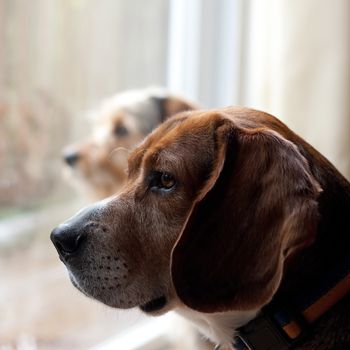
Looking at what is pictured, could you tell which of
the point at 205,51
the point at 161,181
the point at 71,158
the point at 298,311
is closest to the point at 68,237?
the point at 161,181

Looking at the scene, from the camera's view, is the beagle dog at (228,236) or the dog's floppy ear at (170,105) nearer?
the beagle dog at (228,236)

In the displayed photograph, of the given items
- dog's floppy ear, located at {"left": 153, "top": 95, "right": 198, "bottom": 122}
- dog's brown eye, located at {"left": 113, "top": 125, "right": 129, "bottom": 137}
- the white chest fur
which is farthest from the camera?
dog's brown eye, located at {"left": 113, "top": 125, "right": 129, "bottom": 137}

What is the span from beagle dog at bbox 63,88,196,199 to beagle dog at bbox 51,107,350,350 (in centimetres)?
87

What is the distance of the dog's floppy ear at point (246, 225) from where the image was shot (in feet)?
3.37

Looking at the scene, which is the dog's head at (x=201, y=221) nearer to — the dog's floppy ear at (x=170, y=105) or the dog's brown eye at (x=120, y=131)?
the dog's floppy ear at (x=170, y=105)

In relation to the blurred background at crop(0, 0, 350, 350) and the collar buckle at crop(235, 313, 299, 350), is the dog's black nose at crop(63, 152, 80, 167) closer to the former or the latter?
the blurred background at crop(0, 0, 350, 350)

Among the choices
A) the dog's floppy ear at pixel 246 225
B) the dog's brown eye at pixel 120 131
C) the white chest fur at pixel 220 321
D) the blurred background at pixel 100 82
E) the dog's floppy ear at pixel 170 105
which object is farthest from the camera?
the dog's brown eye at pixel 120 131

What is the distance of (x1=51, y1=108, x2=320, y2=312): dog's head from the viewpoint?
1.04 metres

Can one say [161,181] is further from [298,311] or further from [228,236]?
[298,311]

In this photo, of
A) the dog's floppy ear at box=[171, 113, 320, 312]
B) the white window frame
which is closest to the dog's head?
the dog's floppy ear at box=[171, 113, 320, 312]

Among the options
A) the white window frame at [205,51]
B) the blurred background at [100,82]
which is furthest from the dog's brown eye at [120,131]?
the white window frame at [205,51]

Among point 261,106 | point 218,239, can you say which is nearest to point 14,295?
point 261,106

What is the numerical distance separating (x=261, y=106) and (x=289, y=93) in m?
0.10

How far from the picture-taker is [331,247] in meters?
1.15
